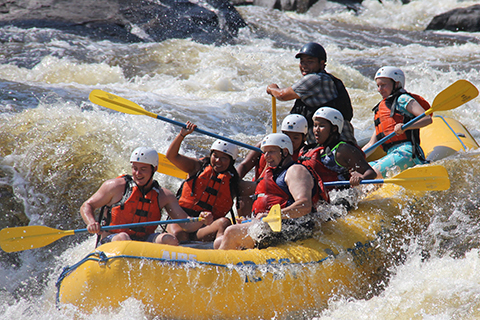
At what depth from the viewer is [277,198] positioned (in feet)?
12.0

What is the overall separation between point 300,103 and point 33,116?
12.0 feet

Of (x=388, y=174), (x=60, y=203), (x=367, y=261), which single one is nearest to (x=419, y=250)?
(x=367, y=261)

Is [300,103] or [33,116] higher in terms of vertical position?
[300,103]

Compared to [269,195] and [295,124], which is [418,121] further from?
[269,195]

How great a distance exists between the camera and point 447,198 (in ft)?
14.3

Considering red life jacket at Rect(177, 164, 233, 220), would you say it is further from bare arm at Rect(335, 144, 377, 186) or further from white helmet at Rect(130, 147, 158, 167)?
bare arm at Rect(335, 144, 377, 186)

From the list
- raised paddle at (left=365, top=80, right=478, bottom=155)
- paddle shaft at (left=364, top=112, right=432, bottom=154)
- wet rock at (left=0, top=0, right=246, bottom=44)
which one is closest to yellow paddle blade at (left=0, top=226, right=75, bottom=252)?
paddle shaft at (left=364, top=112, right=432, bottom=154)

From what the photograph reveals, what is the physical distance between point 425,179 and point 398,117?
1018 millimetres

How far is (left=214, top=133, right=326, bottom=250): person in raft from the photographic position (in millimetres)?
3604

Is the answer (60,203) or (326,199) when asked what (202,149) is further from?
(326,199)

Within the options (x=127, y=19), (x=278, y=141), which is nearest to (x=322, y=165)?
(x=278, y=141)

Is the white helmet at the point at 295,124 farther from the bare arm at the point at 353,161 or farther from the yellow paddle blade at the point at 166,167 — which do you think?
the yellow paddle blade at the point at 166,167

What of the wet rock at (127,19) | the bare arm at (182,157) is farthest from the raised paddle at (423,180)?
the wet rock at (127,19)

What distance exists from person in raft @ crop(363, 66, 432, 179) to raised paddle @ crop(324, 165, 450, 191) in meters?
0.66
